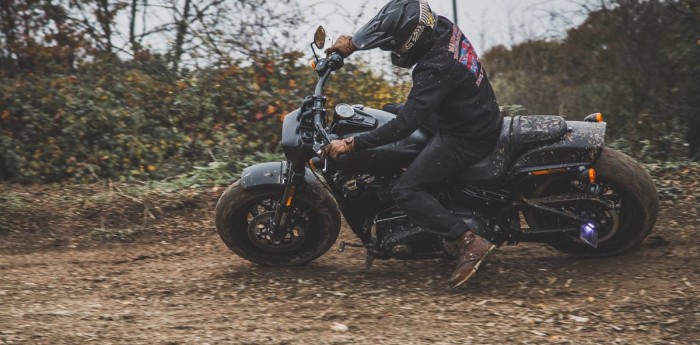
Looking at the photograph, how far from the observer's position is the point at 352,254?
228 inches

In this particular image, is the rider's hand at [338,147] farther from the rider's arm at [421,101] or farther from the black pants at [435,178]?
the black pants at [435,178]

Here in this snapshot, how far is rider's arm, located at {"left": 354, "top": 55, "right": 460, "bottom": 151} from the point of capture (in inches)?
178

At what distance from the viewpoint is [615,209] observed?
16.3 ft

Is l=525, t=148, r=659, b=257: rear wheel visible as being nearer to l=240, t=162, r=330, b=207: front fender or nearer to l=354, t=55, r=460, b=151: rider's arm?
l=354, t=55, r=460, b=151: rider's arm

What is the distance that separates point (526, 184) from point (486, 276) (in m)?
0.71

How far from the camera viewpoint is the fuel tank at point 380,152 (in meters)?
4.81

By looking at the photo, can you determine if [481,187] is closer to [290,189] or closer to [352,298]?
[352,298]

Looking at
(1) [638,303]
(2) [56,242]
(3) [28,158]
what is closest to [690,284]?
(1) [638,303]

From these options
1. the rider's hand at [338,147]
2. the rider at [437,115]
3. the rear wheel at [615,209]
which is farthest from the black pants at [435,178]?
the rear wheel at [615,209]

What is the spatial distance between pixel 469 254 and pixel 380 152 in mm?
854

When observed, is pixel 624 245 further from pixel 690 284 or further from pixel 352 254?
pixel 352 254

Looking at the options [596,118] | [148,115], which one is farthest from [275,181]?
[148,115]

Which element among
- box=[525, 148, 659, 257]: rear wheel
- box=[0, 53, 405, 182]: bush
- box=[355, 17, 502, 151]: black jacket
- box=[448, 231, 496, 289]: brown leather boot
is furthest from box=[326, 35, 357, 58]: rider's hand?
box=[0, 53, 405, 182]: bush

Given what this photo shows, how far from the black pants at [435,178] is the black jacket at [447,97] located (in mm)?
93
